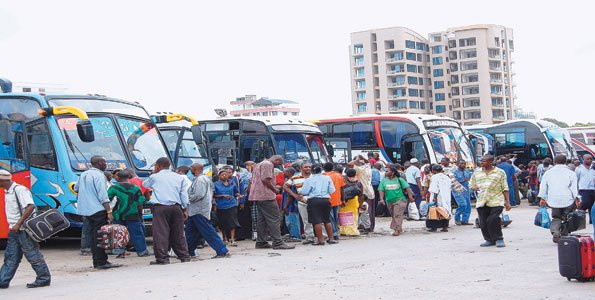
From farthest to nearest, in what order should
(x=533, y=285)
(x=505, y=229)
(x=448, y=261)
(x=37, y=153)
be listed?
(x=505, y=229), (x=37, y=153), (x=448, y=261), (x=533, y=285)

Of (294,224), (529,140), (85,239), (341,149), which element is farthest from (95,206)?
(529,140)

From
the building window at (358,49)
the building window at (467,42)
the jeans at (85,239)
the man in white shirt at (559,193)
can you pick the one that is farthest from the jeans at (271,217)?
the building window at (467,42)

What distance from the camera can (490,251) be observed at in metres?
14.0

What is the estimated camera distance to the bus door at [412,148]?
2998 cm

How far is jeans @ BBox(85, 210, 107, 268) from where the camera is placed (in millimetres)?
13125

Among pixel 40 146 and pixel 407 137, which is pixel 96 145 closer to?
pixel 40 146

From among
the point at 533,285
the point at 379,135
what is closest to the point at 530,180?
the point at 379,135

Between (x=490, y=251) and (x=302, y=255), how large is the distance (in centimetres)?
311

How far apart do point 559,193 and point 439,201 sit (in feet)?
14.7

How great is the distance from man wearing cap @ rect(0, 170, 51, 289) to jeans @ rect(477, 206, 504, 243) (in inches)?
291

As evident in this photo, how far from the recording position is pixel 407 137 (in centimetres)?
3027

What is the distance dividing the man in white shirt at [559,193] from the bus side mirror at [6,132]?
9819 mm

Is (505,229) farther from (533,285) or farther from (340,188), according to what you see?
(533,285)

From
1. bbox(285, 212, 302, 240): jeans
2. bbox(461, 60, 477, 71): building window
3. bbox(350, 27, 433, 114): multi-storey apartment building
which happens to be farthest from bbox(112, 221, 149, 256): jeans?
bbox(461, 60, 477, 71): building window
